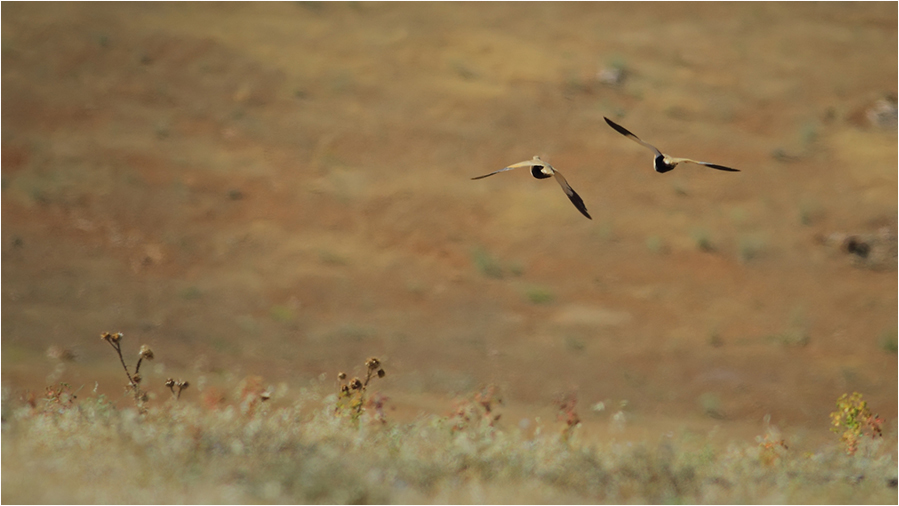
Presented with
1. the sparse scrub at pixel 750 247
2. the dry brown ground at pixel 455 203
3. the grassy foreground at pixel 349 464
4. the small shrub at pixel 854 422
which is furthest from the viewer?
the sparse scrub at pixel 750 247

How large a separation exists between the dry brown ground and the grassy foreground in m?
5.58

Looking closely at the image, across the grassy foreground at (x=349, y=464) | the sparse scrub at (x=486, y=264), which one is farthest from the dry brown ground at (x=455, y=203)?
the grassy foreground at (x=349, y=464)

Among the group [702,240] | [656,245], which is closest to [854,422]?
[656,245]

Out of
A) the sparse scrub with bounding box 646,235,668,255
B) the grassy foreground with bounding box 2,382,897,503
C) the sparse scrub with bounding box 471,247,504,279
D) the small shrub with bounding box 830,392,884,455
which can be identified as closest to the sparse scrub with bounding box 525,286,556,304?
the sparse scrub with bounding box 471,247,504,279

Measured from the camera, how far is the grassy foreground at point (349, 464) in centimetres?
454

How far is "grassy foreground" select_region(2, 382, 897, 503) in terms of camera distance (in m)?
4.54

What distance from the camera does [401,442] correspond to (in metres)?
5.45

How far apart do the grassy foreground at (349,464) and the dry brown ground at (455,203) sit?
5583 millimetres

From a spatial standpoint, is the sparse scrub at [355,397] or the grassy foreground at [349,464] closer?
the grassy foreground at [349,464]

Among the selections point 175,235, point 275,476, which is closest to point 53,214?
point 175,235

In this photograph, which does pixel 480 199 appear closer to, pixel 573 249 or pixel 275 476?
pixel 573 249

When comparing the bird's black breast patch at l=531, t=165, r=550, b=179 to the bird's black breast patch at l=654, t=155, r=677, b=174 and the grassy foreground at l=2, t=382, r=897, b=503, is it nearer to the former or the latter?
the bird's black breast patch at l=654, t=155, r=677, b=174

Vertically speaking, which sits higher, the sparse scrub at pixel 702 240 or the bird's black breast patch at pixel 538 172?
the bird's black breast patch at pixel 538 172

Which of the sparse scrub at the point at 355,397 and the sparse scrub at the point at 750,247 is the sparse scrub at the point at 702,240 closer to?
the sparse scrub at the point at 750,247
